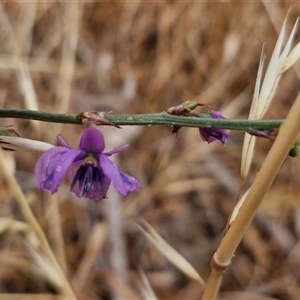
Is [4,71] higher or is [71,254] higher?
[4,71]

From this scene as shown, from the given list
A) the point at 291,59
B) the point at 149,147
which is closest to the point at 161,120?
the point at 291,59

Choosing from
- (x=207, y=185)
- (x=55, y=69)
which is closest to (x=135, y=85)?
(x=55, y=69)

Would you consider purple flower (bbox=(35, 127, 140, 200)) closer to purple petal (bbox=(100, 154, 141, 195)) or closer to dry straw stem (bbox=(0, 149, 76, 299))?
purple petal (bbox=(100, 154, 141, 195))

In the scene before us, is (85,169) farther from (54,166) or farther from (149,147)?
(149,147)

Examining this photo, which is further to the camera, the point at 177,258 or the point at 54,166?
the point at 177,258

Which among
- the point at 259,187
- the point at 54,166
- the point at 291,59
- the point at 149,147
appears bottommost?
the point at 259,187

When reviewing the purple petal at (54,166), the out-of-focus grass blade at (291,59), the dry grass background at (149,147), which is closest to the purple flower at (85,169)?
the purple petal at (54,166)

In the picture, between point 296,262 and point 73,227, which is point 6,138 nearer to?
point 73,227

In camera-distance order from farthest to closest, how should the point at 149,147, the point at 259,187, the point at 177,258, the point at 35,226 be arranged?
1. the point at 149,147
2. the point at 35,226
3. the point at 177,258
4. the point at 259,187
